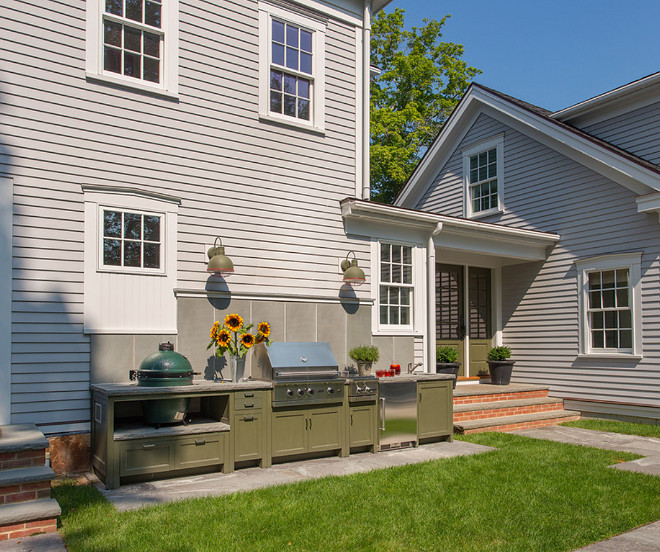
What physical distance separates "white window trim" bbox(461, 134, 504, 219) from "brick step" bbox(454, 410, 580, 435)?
14.0 feet

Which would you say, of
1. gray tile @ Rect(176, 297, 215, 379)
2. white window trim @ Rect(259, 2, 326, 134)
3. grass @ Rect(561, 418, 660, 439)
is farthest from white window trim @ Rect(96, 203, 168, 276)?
grass @ Rect(561, 418, 660, 439)

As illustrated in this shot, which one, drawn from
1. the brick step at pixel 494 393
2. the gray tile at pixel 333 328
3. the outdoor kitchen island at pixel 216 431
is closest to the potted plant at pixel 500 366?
the brick step at pixel 494 393

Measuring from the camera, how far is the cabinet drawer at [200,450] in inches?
232

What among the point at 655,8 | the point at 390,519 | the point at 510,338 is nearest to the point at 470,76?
the point at 655,8

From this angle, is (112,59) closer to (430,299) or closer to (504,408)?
(430,299)

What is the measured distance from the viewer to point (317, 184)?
27.1 feet

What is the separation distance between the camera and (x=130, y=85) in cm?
676

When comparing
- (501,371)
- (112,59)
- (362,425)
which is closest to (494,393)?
(501,371)

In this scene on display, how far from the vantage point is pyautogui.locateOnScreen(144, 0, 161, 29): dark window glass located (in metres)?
6.98

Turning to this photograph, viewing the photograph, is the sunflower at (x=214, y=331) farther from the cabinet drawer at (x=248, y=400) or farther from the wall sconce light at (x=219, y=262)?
the cabinet drawer at (x=248, y=400)

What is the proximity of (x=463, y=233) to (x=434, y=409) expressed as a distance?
3342 mm

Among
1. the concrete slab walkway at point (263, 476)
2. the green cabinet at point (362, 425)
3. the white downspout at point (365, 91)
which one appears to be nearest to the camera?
the concrete slab walkway at point (263, 476)

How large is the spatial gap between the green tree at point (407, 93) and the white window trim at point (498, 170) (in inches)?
313

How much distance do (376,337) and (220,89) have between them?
4.00m
